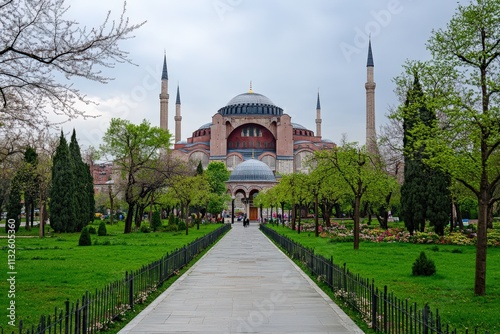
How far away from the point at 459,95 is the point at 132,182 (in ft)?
83.9

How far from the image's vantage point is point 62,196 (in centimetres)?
3566

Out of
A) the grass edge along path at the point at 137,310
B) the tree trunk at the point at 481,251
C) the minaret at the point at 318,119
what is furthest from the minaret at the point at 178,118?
the tree trunk at the point at 481,251

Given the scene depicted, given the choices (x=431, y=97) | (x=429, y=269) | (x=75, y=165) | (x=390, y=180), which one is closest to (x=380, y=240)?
(x=390, y=180)

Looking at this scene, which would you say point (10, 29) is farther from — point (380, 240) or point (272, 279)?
point (380, 240)

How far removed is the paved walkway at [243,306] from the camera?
7.63 meters

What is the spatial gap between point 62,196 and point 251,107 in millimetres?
61443

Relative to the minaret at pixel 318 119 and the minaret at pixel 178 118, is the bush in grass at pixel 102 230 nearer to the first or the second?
the minaret at pixel 178 118

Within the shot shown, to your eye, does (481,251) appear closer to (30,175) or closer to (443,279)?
(443,279)

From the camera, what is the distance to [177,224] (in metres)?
39.7

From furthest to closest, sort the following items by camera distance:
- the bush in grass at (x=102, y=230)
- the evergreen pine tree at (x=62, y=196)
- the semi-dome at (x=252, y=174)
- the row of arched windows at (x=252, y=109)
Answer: the row of arched windows at (x=252, y=109) → the semi-dome at (x=252, y=174) → the evergreen pine tree at (x=62, y=196) → the bush in grass at (x=102, y=230)

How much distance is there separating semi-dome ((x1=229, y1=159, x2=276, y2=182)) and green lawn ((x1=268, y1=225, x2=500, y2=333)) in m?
50.0

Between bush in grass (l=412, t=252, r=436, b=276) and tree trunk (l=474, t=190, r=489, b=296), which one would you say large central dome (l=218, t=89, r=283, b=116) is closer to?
bush in grass (l=412, t=252, r=436, b=276)

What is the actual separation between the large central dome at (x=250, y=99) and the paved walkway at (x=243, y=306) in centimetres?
8303

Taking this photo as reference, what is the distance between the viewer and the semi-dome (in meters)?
72.0
